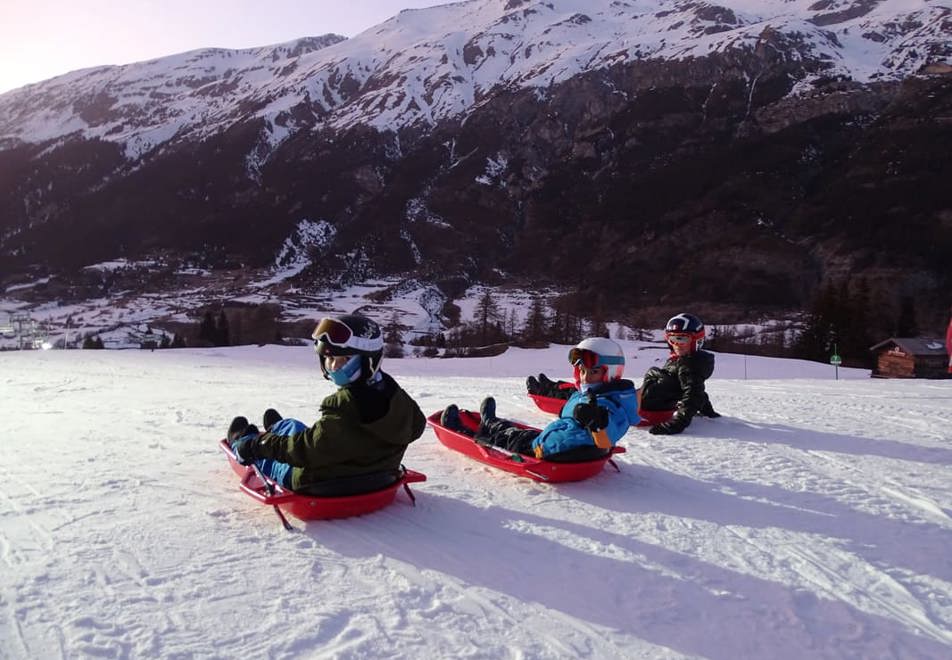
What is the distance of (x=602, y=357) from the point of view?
19.3ft

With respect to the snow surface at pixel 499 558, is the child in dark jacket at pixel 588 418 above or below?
above

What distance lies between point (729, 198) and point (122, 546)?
5933 inches

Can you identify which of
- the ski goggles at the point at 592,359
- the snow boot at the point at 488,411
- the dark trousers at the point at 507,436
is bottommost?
the dark trousers at the point at 507,436

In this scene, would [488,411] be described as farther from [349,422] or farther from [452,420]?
[349,422]

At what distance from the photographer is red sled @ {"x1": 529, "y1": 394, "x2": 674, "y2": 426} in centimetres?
843

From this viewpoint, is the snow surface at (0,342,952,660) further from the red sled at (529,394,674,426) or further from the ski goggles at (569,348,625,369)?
the ski goggles at (569,348,625,369)

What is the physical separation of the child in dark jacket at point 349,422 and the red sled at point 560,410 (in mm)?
4564

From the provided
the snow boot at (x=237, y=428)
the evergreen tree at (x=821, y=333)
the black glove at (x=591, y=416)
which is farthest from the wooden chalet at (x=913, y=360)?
the snow boot at (x=237, y=428)

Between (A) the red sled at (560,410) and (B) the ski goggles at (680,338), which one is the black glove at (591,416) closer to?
(A) the red sled at (560,410)

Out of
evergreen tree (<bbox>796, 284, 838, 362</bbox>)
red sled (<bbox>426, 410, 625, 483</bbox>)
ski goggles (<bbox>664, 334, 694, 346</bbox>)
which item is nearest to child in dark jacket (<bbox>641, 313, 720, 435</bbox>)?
ski goggles (<bbox>664, 334, 694, 346</bbox>)

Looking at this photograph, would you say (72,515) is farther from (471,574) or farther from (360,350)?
(471,574)

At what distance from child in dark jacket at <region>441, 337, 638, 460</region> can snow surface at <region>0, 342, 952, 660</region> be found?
1.18 feet

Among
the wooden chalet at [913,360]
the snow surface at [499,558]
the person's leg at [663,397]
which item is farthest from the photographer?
the wooden chalet at [913,360]

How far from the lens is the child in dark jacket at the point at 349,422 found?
427 centimetres
